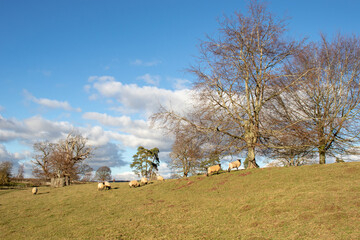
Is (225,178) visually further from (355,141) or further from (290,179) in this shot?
(355,141)

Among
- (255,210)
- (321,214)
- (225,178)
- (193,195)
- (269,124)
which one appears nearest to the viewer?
(321,214)

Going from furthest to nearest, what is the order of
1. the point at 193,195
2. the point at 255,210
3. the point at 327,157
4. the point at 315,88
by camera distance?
the point at 327,157, the point at 315,88, the point at 193,195, the point at 255,210

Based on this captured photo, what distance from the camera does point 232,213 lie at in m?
10.8

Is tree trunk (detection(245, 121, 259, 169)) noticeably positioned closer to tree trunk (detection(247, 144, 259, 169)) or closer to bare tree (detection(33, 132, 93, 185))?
tree trunk (detection(247, 144, 259, 169))

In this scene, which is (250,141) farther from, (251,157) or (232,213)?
(232,213)

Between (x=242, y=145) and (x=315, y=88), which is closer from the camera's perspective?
(x=242, y=145)

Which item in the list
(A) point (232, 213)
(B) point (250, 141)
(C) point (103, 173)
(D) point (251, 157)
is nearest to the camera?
(A) point (232, 213)

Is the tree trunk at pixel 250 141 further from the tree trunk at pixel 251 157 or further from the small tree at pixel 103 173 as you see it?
the small tree at pixel 103 173

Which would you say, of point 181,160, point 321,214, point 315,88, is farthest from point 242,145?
point 181,160

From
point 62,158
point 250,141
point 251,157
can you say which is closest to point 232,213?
point 250,141

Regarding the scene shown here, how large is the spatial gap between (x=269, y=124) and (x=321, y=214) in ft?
38.2

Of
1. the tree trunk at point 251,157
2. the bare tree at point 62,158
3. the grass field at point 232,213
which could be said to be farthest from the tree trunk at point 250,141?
the bare tree at point 62,158

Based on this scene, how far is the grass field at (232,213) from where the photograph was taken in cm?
830

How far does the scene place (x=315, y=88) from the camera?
22.2 metres
